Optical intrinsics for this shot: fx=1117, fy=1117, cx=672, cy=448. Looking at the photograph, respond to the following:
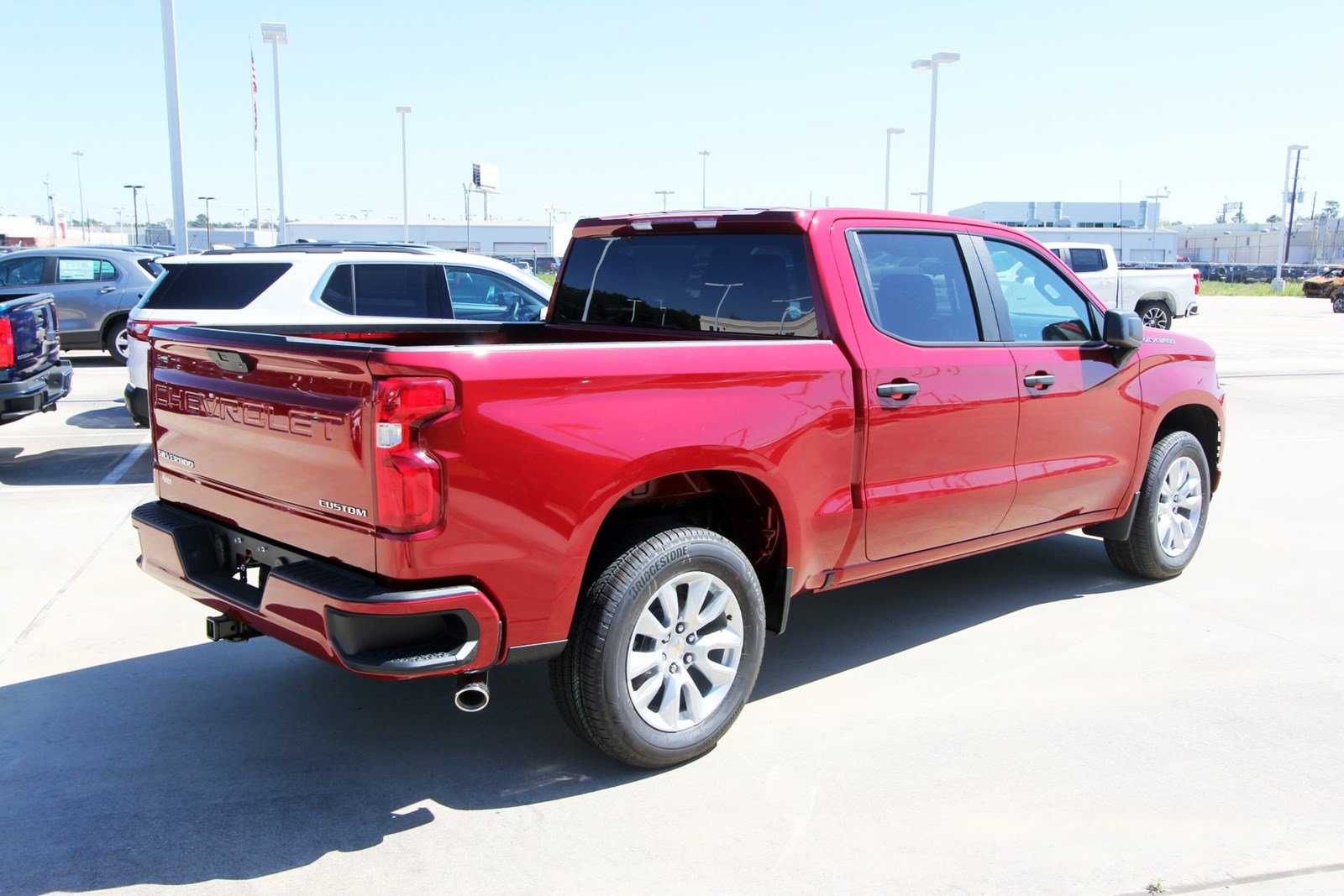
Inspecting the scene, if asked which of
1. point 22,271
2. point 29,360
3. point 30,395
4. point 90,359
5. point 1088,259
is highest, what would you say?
point 1088,259

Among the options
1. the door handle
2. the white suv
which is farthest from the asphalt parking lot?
the white suv

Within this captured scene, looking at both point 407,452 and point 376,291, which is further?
point 376,291

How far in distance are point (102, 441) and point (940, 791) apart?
910cm

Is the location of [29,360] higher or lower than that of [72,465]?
higher

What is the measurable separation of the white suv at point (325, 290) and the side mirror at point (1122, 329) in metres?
4.64

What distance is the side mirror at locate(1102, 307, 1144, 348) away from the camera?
5355 mm

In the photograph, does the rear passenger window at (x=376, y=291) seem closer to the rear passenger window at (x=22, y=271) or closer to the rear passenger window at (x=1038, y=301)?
the rear passenger window at (x=1038, y=301)

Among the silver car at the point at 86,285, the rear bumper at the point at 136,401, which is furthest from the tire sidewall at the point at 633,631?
Result: the silver car at the point at 86,285

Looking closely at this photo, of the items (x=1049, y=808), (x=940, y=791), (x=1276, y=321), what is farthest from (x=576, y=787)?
(x=1276, y=321)

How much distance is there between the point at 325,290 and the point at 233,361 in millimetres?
5570

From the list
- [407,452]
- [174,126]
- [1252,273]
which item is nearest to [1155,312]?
[174,126]

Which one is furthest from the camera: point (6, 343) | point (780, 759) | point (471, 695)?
point (6, 343)

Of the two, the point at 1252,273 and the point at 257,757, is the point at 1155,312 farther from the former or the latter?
the point at 1252,273

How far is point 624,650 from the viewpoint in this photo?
11.8 ft
